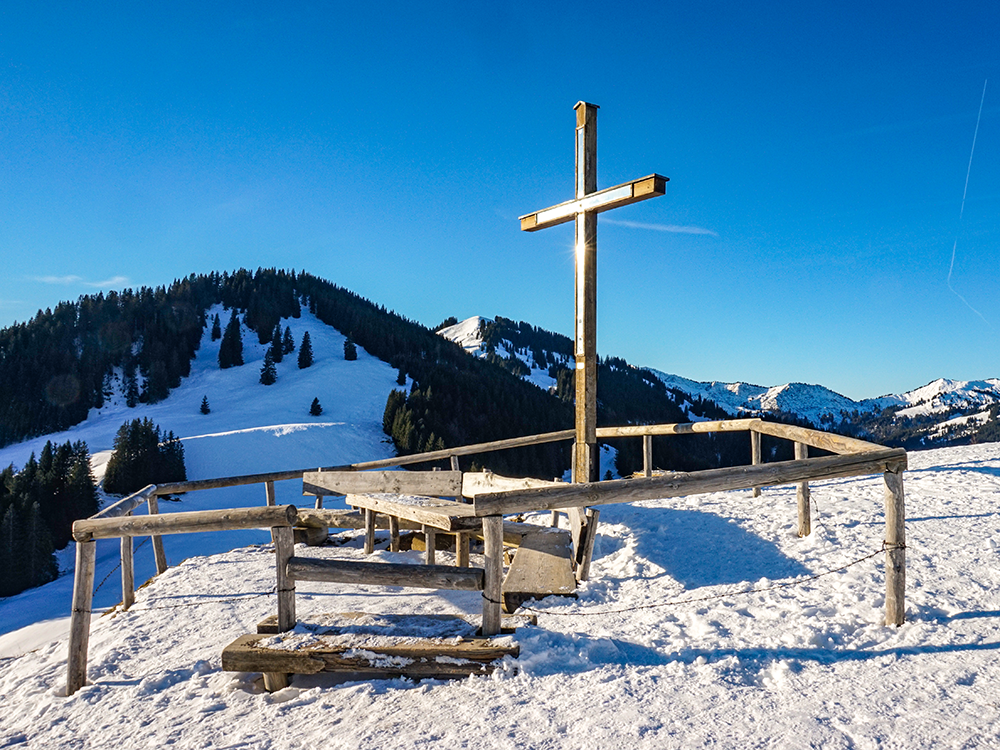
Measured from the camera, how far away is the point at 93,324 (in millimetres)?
81312

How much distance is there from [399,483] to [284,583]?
2805 mm

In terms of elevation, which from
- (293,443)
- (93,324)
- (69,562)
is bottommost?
(69,562)

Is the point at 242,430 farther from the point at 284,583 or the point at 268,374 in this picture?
the point at 284,583

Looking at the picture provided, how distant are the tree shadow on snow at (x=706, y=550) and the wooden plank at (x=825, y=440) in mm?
1272

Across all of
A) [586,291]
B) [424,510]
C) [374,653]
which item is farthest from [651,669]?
[586,291]

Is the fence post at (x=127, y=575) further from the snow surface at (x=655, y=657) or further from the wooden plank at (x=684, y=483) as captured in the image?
the wooden plank at (x=684, y=483)

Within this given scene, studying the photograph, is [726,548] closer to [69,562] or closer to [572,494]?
[572,494]

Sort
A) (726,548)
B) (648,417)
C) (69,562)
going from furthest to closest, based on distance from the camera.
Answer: (648,417)
(69,562)
(726,548)

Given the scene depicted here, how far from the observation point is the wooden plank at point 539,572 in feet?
18.9

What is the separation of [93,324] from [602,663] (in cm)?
9636

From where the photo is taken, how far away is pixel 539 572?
626 cm

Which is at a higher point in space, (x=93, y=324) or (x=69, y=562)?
(x=93, y=324)

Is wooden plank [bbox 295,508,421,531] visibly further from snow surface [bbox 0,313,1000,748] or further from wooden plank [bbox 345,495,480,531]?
wooden plank [bbox 345,495,480,531]

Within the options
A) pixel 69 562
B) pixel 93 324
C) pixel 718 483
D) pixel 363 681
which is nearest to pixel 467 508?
pixel 363 681
